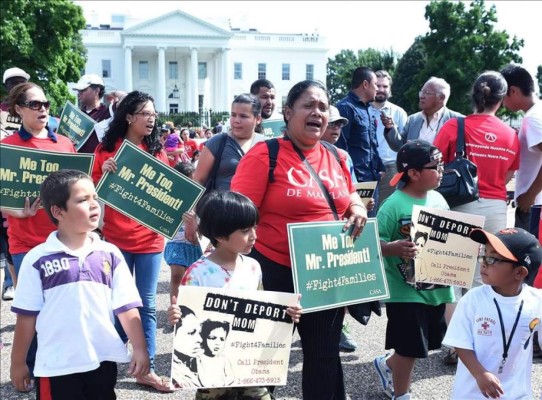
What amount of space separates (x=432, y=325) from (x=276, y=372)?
153cm

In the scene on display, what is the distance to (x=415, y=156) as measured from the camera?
13.1 feet

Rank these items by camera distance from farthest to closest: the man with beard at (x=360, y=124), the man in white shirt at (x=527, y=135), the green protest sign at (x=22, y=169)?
the man with beard at (x=360, y=124), the man in white shirt at (x=527, y=135), the green protest sign at (x=22, y=169)

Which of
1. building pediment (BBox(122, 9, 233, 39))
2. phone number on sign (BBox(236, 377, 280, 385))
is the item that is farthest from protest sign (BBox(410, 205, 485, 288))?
building pediment (BBox(122, 9, 233, 39))

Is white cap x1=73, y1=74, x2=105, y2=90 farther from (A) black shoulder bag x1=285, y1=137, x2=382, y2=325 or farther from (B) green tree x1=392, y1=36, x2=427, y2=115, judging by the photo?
(B) green tree x1=392, y1=36, x2=427, y2=115

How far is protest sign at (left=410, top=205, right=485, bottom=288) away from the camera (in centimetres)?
381

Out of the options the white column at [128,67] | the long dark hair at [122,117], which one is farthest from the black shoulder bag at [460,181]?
the white column at [128,67]

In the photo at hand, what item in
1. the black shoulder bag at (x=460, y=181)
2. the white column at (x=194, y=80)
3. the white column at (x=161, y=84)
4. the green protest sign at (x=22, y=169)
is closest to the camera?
the green protest sign at (x=22, y=169)

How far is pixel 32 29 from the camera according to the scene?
35.2 meters

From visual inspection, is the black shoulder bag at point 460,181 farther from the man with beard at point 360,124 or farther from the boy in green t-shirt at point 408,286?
the man with beard at point 360,124

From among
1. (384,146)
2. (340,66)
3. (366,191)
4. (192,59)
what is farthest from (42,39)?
(340,66)

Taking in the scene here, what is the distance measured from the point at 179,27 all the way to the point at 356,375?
8195cm

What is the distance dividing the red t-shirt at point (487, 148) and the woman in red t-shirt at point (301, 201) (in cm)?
204

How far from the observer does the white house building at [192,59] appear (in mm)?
80750

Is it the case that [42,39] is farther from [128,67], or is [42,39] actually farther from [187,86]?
[187,86]
